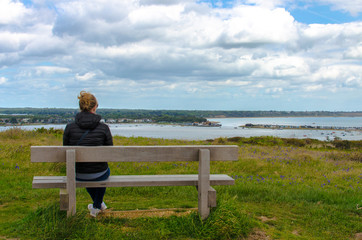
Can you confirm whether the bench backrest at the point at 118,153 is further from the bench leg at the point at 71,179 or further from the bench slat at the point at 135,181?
the bench slat at the point at 135,181

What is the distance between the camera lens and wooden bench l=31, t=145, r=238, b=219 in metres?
3.73

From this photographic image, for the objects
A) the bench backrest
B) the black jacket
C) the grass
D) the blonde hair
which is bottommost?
the grass

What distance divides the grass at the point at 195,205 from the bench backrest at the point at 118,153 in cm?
68

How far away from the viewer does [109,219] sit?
14.1 ft

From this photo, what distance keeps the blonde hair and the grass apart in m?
1.26

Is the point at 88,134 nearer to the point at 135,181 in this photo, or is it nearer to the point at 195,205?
the point at 135,181

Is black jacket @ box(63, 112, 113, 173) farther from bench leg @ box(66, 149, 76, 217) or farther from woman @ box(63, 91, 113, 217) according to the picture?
bench leg @ box(66, 149, 76, 217)

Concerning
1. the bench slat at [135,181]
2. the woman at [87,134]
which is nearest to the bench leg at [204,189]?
the bench slat at [135,181]

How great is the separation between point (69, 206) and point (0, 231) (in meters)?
1.03

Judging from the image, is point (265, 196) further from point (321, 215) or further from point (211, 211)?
point (211, 211)

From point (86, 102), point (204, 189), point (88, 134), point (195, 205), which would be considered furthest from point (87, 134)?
point (195, 205)

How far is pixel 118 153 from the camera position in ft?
12.5

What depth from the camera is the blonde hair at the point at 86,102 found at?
417cm

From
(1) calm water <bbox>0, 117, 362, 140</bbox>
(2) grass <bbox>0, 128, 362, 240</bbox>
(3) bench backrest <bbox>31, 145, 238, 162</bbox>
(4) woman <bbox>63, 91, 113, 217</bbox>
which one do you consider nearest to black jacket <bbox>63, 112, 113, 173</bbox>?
(4) woman <bbox>63, 91, 113, 217</bbox>
